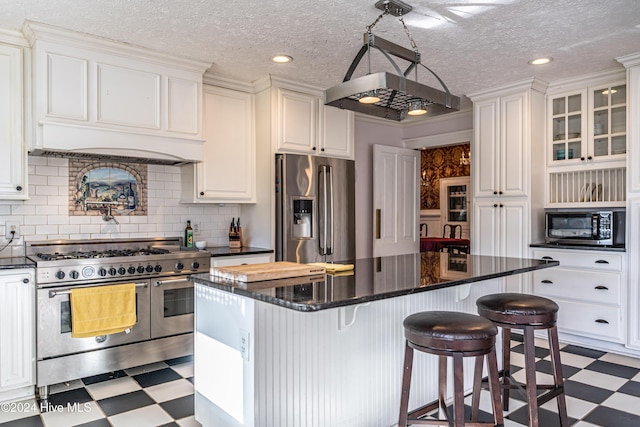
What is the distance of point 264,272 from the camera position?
2.02 meters

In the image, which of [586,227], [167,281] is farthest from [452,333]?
[586,227]

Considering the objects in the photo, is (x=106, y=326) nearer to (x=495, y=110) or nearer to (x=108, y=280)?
(x=108, y=280)

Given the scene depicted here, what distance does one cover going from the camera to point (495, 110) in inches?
176

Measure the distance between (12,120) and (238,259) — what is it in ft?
6.40

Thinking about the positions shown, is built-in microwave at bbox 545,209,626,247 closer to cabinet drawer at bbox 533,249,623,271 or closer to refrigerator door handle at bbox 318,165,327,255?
cabinet drawer at bbox 533,249,623,271

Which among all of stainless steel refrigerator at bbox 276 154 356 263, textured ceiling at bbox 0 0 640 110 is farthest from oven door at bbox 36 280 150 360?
textured ceiling at bbox 0 0 640 110

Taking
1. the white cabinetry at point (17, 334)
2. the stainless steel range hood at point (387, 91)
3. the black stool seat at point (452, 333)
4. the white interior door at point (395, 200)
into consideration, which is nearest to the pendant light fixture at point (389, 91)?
the stainless steel range hood at point (387, 91)

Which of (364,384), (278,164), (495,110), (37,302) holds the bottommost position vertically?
(364,384)

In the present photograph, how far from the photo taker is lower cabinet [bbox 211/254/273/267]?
12.2 ft

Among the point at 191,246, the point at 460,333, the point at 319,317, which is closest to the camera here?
the point at 460,333

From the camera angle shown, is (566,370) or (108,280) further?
(566,370)

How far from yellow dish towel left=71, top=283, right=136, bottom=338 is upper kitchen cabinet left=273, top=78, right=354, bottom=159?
1862 millimetres

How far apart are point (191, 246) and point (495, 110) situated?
3.30 m

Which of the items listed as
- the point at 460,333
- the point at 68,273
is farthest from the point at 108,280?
the point at 460,333
